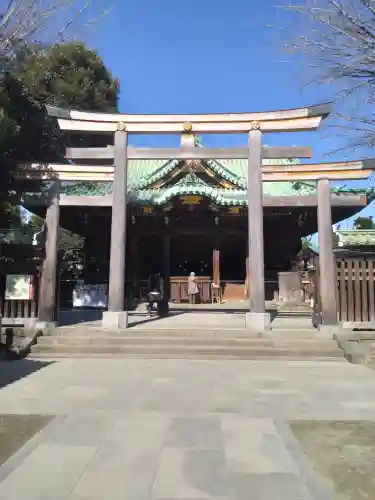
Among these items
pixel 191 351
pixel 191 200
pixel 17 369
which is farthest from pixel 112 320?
pixel 191 200

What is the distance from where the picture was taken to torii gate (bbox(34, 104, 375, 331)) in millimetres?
10938

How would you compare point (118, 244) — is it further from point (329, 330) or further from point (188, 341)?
point (329, 330)

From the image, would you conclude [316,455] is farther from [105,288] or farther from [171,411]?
[105,288]

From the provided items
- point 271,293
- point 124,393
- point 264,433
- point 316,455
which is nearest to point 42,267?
point 124,393

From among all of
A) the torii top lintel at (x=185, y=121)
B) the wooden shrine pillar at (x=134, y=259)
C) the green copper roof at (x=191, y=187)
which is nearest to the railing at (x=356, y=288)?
the torii top lintel at (x=185, y=121)

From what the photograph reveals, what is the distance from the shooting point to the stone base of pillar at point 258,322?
10539 millimetres

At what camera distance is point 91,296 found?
58.4 feet

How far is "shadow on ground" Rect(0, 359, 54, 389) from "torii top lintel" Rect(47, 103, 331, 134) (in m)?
6.18

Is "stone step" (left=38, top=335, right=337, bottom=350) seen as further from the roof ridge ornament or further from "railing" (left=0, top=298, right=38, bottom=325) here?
the roof ridge ornament

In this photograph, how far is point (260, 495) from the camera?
126 inches

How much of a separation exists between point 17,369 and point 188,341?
11.8ft

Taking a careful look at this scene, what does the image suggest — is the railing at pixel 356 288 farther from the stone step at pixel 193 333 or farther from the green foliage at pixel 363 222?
the green foliage at pixel 363 222

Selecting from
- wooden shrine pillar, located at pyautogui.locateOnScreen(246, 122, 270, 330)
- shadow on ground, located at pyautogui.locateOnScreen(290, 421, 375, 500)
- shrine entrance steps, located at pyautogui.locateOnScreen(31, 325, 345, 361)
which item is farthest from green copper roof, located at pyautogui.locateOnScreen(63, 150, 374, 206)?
shadow on ground, located at pyautogui.locateOnScreen(290, 421, 375, 500)

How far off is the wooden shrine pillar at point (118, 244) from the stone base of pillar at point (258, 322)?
305 cm
